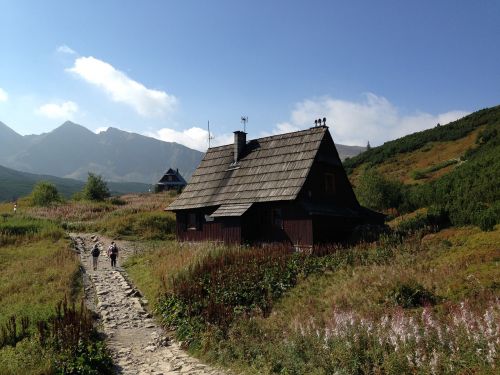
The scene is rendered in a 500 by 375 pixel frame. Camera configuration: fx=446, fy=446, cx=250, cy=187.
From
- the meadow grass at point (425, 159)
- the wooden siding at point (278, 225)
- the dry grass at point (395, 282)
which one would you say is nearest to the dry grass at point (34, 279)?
the dry grass at point (395, 282)

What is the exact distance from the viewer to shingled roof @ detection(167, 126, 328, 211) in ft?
84.9

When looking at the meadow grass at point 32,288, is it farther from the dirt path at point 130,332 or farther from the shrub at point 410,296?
the shrub at point 410,296

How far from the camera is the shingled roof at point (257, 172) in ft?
84.9

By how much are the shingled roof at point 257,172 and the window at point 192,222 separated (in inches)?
32.0

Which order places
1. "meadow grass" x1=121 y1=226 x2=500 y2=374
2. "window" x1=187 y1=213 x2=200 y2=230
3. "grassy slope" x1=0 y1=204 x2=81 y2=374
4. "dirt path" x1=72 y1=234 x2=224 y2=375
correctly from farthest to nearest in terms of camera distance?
"window" x1=187 y1=213 x2=200 y2=230 < "dirt path" x1=72 y1=234 x2=224 y2=375 < "grassy slope" x1=0 y1=204 x2=81 y2=374 < "meadow grass" x1=121 y1=226 x2=500 y2=374

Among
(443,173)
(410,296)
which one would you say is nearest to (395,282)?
(410,296)

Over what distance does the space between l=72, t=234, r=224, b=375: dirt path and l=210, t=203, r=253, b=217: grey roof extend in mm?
6761

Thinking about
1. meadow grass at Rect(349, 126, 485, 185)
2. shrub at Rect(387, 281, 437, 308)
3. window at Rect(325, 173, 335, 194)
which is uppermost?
meadow grass at Rect(349, 126, 485, 185)

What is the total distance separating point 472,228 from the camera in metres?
24.1

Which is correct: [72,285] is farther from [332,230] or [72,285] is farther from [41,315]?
[332,230]

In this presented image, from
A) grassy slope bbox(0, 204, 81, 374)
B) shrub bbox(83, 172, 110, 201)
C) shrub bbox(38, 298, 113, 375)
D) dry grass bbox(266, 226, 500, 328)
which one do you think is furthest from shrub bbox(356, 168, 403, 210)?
shrub bbox(83, 172, 110, 201)

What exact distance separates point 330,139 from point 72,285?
17319mm

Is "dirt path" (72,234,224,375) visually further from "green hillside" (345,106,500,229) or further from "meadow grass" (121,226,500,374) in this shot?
"green hillside" (345,106,500,229)

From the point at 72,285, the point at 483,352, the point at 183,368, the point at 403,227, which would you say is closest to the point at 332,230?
the point at 403,227
